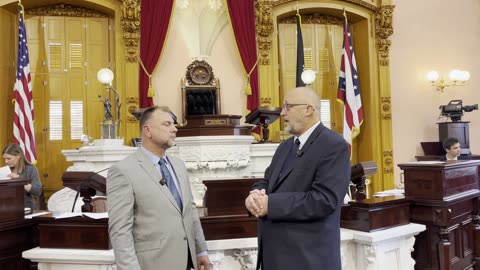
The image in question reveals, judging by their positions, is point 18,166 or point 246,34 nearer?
point 18,166

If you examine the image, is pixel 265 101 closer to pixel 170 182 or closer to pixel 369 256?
pixel 369 256

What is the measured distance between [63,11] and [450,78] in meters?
7.62

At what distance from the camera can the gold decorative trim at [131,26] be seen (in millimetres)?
8281

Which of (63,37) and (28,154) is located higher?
(63,37)

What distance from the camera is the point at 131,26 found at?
Result: 8.34m

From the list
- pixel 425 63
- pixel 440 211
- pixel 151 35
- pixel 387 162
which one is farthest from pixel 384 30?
pixel 440 211

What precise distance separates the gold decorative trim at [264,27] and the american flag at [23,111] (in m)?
4.01

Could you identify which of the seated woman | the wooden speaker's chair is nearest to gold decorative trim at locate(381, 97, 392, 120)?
the wooden speaker's chair

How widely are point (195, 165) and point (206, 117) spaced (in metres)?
0.62

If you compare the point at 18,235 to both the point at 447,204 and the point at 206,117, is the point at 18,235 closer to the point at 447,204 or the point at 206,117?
the point at 206,117

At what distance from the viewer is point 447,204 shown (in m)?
3.96

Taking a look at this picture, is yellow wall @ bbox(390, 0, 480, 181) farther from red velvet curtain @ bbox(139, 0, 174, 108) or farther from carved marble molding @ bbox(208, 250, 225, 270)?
carved marble molding @ bbox(208, 250, 225, 270)

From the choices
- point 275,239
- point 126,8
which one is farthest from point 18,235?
point 126,8

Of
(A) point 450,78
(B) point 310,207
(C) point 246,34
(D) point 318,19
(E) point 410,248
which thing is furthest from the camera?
(D) point 318,19
